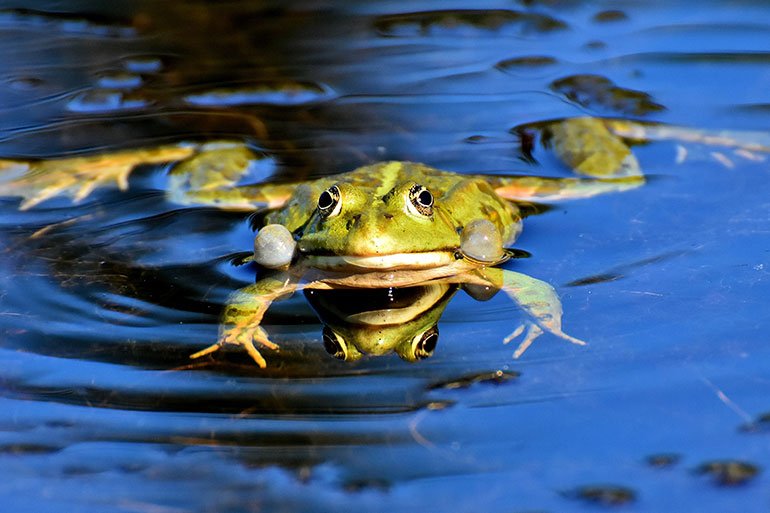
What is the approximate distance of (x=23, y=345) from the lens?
12.5ft

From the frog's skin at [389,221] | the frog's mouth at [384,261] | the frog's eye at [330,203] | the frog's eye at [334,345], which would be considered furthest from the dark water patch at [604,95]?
the frog's eye at [334,345]

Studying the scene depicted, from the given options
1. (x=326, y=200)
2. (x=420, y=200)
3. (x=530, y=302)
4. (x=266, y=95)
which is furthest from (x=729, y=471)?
(x=266, y=95)

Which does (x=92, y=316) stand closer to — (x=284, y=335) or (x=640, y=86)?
(x=284, y=335)

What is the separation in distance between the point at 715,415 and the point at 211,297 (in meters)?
2.55

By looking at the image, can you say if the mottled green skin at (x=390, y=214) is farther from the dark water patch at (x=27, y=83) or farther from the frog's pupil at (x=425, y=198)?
the dark water patch at (x=27, y=83)

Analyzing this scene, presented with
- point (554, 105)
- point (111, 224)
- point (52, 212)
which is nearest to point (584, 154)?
point (554, 105)

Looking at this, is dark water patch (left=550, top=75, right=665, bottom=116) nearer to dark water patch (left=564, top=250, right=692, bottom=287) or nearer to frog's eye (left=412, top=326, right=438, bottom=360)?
dark water patch (left=564, top=250, right=692, bottom=287)

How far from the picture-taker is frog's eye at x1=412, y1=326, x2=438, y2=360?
12.1 feet

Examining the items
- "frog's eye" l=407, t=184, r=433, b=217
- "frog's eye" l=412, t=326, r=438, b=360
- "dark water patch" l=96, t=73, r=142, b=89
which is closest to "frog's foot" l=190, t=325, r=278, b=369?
"frog's eye" l=412, t=326, r=438, b=360

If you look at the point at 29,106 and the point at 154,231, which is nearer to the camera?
the point at 154,231

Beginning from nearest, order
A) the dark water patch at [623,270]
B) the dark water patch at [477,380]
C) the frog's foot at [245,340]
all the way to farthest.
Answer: the dark water patch at [477,380] < the frog's foot at [245,340] < the dark water patch at [623,270]

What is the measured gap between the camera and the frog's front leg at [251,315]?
3.81 meters

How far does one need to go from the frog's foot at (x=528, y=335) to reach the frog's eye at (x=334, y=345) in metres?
0.75

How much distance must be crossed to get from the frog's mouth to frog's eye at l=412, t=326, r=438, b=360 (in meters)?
0.41
